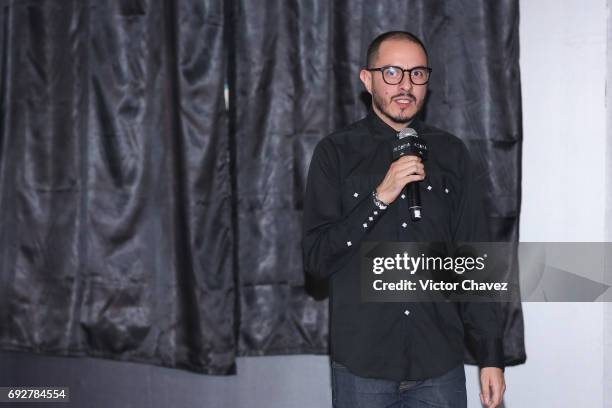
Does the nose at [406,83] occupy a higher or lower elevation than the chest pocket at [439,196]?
higher

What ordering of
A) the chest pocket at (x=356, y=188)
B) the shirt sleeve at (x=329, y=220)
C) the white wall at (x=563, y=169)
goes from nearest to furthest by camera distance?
the shirt sleeve at (x=329, y=220), the chest pocket at (x=356, y=188), the white wall at (x=563, y=169)

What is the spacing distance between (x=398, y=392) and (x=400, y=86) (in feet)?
2.84

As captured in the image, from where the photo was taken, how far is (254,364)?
3076 mm

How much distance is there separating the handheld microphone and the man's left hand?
0.49m

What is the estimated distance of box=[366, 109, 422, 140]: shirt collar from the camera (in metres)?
2.11

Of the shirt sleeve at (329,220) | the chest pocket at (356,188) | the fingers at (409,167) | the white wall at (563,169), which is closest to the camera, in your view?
the fingers at (409,167)

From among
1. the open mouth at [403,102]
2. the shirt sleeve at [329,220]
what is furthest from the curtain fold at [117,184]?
the open mouth at [403,102]

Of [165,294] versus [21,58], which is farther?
Result: [21,58]

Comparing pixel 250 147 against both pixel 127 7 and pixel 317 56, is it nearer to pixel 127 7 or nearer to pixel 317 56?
pixel 317 56

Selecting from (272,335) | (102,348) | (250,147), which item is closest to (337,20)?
(250,147)

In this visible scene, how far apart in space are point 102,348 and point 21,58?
1.35 m

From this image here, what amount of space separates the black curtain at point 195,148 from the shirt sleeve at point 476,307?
2.27 ft

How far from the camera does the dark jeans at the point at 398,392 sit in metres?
1.93

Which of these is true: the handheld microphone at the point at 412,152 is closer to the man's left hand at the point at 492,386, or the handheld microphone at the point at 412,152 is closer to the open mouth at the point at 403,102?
the open mouth at the point at 403,102
